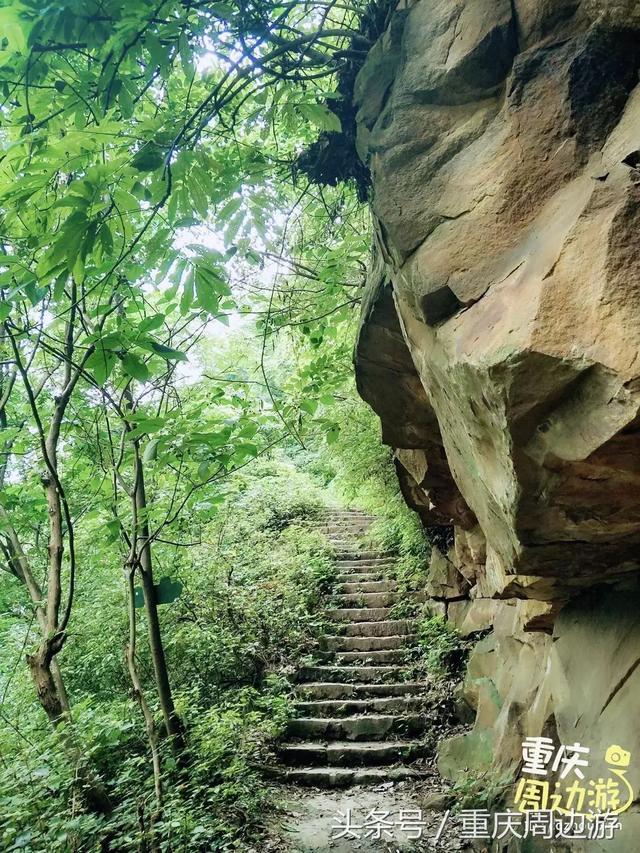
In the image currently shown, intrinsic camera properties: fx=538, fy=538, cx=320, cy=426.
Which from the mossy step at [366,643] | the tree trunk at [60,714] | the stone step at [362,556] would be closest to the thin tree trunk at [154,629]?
the tree trunk at [60,714]

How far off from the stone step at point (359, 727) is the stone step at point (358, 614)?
78.4 inches

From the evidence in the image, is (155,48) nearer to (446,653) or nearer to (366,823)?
(366,823)

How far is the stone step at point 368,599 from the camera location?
8.16m

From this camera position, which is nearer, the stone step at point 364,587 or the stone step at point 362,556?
the stone step at point 364,587

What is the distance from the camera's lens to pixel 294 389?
5.41m

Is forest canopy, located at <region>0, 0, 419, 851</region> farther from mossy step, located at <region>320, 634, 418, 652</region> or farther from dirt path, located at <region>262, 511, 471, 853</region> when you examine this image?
mossy step, located at <region>320, 634, 418, 652</region>

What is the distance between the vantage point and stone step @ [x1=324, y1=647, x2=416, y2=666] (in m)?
Answer: 6.81

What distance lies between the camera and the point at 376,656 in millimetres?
6957

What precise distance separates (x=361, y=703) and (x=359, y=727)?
35 cm

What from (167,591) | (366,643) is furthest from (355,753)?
(167,591)

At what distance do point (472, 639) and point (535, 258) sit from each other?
5.37 m

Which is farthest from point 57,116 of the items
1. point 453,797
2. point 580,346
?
point 453,797

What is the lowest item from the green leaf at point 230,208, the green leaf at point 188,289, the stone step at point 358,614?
the stone step at point 358,614

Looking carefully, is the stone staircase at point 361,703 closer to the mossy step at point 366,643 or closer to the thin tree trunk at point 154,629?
the mossy step at point 366,643
